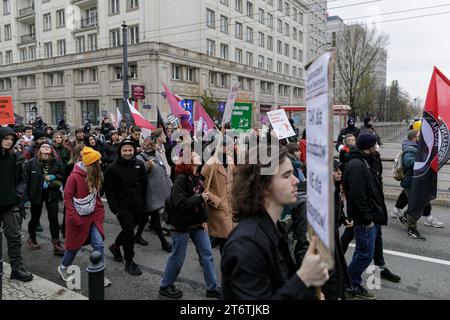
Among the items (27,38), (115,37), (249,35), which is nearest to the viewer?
(115,37)

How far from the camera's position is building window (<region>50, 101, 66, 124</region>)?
1569 inches

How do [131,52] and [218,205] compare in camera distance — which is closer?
[218,205]

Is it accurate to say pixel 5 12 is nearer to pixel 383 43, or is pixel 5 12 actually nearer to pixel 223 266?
pixel 383 43

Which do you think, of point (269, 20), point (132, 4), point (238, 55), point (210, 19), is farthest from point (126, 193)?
point (269, 20)

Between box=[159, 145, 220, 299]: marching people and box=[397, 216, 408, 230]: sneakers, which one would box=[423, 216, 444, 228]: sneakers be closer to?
box=[397, 216, 408, 230]: sneakers

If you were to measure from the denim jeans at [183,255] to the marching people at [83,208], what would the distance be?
911 millimetres

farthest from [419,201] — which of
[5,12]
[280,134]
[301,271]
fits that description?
[5,12]

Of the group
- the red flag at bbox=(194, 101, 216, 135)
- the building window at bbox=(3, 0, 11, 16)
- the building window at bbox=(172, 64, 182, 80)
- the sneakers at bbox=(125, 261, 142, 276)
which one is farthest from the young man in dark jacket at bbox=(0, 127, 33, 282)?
the building window at bbox=(3, 0, 11, 16)

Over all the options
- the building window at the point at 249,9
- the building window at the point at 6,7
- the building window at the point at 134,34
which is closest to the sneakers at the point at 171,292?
the building window at the point at 134,34

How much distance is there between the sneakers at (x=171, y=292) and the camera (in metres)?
4.36

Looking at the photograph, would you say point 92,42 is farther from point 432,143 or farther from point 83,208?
point 432,143

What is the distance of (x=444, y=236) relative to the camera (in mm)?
6559

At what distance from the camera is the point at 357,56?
3753 centimetres

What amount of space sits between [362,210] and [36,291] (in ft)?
12.4
